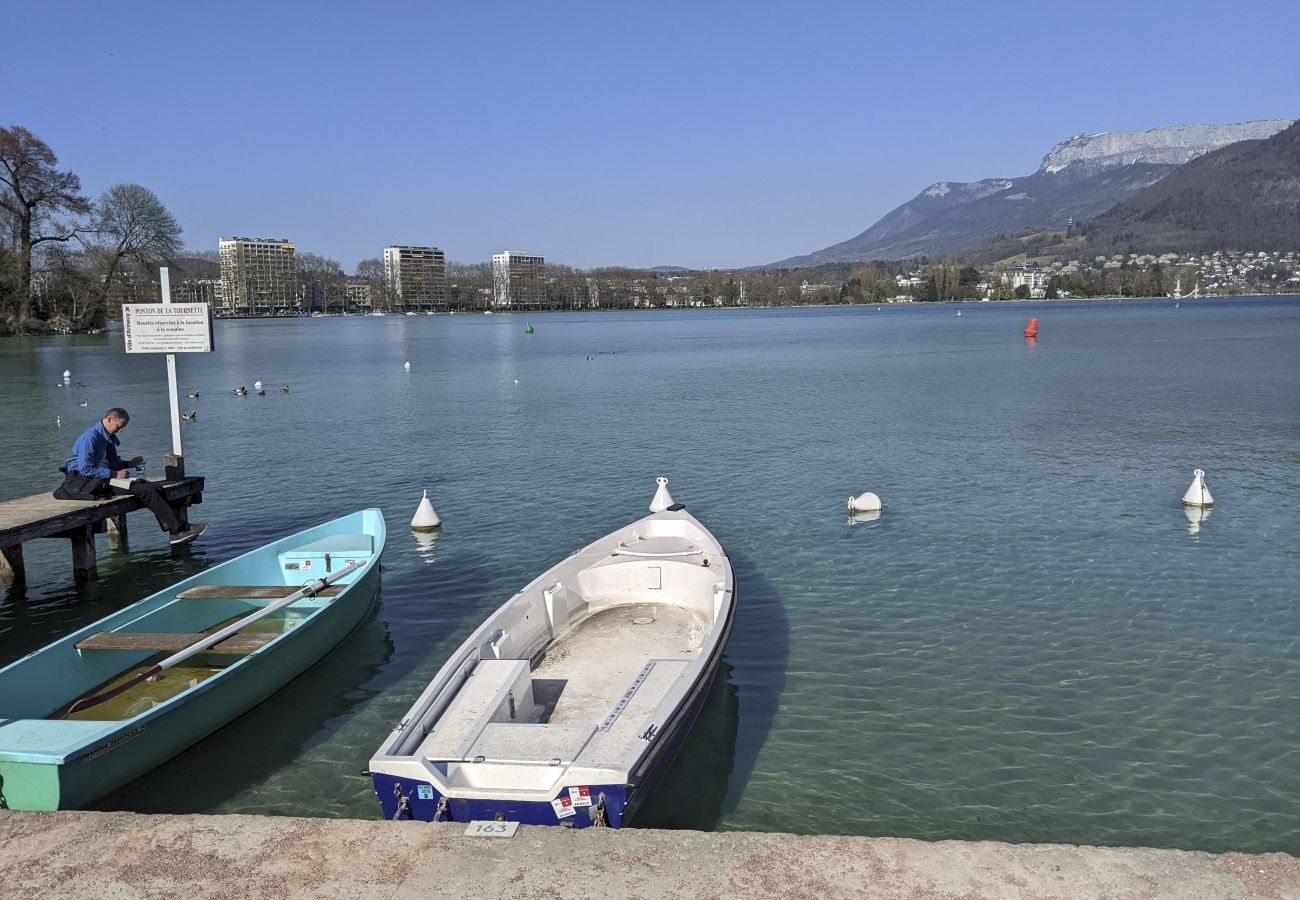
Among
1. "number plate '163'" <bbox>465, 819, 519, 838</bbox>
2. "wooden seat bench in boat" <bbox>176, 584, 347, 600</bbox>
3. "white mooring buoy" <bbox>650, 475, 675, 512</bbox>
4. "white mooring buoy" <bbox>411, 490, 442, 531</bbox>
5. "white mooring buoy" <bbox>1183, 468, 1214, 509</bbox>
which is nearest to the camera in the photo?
"number plate '163'" <bbox>465, 819, 519, 838</bbox>

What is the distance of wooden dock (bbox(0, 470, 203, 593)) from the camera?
1305 centimetres

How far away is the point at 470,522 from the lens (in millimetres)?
18297

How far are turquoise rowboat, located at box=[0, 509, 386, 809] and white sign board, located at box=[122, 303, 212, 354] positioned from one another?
5.55 m

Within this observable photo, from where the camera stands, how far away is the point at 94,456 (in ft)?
48.1

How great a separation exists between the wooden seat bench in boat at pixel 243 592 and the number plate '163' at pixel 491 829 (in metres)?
6.17

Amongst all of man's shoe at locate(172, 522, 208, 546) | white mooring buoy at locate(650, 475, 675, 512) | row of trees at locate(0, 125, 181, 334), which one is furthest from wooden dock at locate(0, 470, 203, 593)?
row of trees at locate(0, 125, 181, 334)

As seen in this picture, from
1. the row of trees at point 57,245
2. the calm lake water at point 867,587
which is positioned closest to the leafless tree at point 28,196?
the row of trees at point 57,245

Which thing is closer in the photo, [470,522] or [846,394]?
[470,522]

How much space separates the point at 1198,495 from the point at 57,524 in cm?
2003

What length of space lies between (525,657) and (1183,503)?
48.3 ft

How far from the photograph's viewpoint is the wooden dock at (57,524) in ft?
42.8

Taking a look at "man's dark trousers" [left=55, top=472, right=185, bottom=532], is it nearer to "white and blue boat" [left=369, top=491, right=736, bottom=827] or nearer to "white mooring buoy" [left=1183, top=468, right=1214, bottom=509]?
"white and blue boat" [left=369, top=491, right=736, bottom=827]

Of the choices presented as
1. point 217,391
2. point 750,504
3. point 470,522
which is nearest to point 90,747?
point 470,522

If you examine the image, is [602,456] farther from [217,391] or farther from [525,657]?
[217,391]
